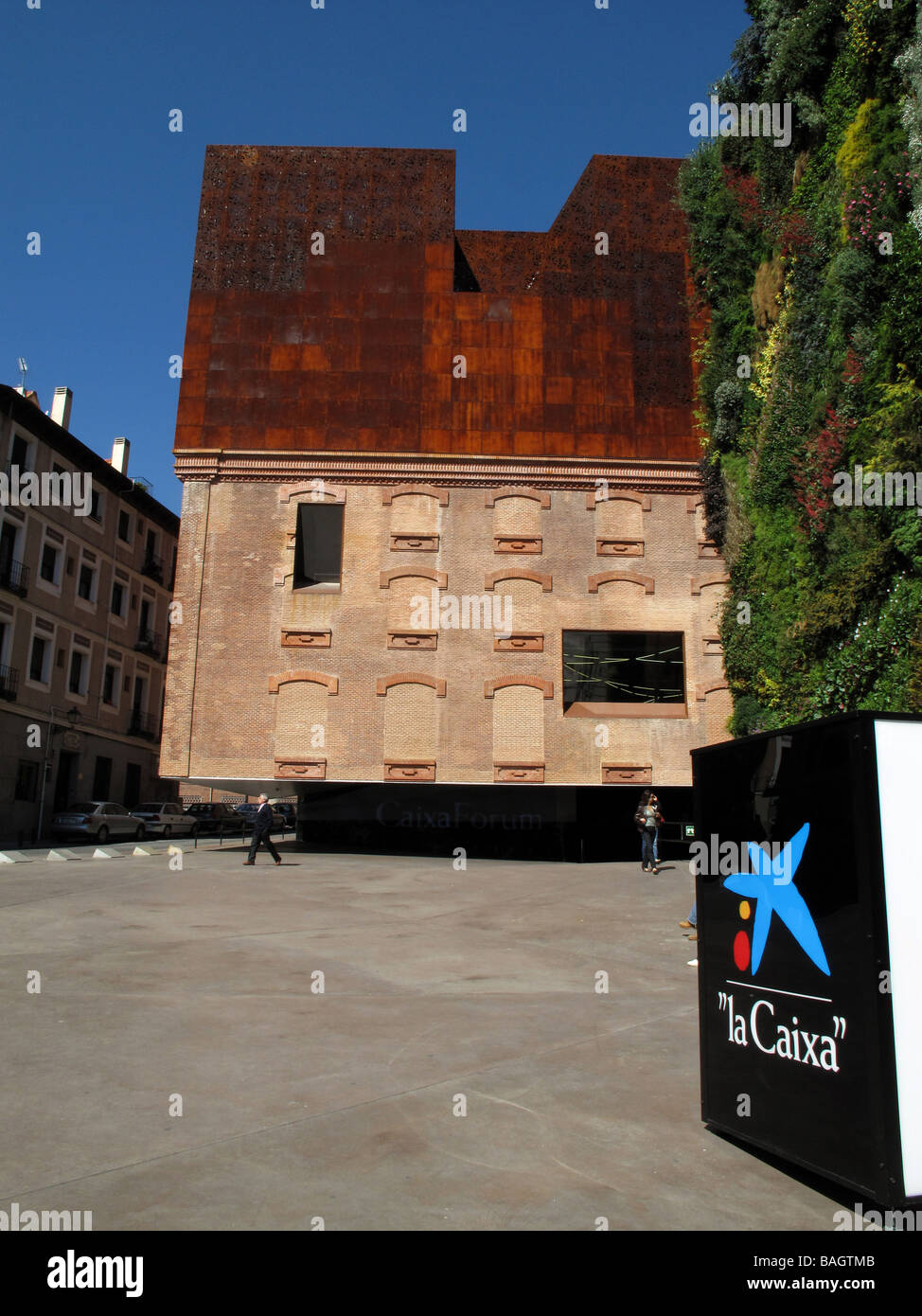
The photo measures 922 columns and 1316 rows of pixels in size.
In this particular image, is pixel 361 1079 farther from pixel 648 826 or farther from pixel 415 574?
pixel 415 574

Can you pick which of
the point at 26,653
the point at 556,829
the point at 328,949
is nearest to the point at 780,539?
the point at 556,829

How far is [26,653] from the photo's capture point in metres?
40.2

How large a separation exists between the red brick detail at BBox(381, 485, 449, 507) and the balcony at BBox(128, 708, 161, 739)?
2752cm

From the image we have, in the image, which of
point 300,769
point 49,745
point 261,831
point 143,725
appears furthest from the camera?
point 143,725

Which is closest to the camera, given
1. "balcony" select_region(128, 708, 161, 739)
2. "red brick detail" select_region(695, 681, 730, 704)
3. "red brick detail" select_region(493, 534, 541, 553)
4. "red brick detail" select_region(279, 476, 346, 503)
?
"red brick detail" select_region(695, 681, 730, 704)

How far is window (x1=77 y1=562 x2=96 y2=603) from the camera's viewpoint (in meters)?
45.2

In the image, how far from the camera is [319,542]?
27.9 metres

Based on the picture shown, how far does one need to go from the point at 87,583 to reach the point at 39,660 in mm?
5706

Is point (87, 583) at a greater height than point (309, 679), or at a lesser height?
greater

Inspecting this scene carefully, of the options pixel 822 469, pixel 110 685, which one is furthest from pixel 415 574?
pixel 110 685

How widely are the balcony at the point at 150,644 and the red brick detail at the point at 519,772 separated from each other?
30.2 meters

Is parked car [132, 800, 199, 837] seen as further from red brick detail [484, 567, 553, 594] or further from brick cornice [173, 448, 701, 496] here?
red brick detail [484, 567, 553, 594]

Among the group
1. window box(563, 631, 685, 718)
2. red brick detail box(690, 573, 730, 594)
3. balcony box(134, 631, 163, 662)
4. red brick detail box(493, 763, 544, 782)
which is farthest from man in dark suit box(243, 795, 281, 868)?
balcony box(134, 631, 163, 662)

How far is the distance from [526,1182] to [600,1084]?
1906mm
